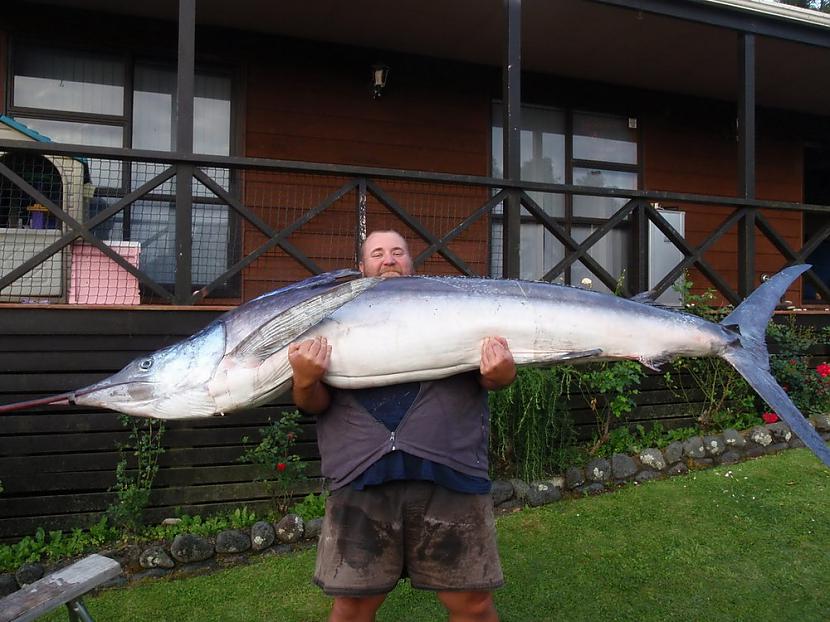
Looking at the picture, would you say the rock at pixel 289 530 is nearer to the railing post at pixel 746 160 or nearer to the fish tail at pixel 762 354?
the fish tail at pixel 762 354

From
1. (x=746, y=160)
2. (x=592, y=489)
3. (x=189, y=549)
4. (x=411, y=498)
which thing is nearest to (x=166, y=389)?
(x=411, y=498)

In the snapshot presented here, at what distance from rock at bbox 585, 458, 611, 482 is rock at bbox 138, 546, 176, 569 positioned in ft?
9.98

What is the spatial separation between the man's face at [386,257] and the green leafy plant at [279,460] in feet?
7.82

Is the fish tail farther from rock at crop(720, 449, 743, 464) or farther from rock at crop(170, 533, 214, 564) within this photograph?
rock at crop(720, 449, 743, 464)

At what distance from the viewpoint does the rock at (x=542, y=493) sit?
441 centimetres

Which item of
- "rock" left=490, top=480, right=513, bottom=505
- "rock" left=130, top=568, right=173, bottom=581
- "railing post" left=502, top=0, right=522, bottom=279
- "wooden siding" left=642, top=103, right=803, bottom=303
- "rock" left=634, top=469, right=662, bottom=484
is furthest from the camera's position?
"wooden siding" left=642, top=103, right=803, bottom=303

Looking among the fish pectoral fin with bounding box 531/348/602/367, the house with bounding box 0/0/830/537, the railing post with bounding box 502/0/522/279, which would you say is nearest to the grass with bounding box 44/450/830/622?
the house with bounding box 0/0/830/537

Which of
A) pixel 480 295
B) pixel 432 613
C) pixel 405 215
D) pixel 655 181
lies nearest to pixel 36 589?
pixel 432 613

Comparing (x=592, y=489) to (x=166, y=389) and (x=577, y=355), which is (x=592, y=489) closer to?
(x=577, y=355)

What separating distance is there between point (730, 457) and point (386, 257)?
14.3 ft

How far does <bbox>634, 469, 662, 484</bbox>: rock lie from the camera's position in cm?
482

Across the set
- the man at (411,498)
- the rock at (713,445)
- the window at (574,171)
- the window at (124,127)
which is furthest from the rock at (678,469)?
the window at (124,127)

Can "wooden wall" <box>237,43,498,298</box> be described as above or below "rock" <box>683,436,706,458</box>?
above

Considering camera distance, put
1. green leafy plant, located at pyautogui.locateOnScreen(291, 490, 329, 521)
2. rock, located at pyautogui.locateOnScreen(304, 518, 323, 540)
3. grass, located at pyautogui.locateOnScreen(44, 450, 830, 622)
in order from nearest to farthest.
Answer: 1. grass, located at pyautogui.locateOnScreen(44, 450, 830, 622)
2. rock, located at pyautogui.locateOnScreen(304, 518, 323, 540)
3. green leafy plant, located at pyautogui.locateOnScreen(291, 490, 329, 521)
